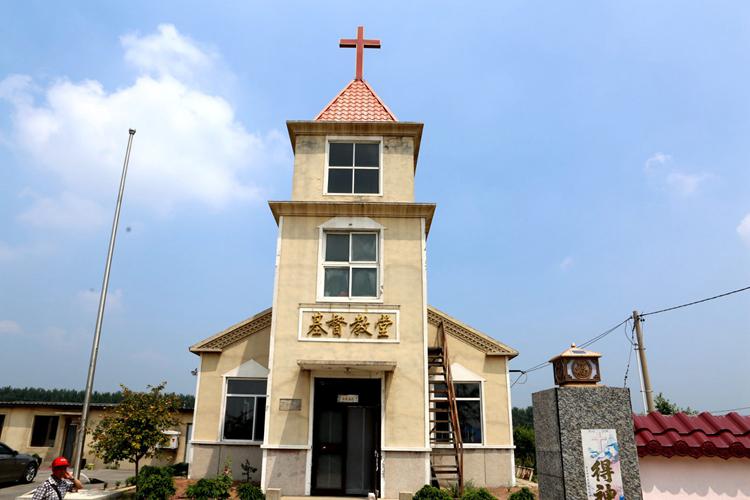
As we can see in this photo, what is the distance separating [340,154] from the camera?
14219mm

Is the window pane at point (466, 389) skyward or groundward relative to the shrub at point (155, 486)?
skyward

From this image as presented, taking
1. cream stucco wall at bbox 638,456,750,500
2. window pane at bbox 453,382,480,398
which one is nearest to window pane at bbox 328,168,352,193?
window pane at bbox 453,382,480,398

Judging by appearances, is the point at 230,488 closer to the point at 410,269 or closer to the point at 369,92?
the point at 410,269

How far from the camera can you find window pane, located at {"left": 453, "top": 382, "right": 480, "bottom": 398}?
1498 centimetres

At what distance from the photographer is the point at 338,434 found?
496 inches

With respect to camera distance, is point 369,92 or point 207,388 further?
point 369,92

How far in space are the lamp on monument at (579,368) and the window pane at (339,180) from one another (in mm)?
9224

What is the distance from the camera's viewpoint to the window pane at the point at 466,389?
15.0 meters

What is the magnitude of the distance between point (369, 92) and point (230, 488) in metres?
11.1

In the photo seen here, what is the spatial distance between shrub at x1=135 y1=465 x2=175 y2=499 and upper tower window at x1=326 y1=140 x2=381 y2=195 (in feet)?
25.1

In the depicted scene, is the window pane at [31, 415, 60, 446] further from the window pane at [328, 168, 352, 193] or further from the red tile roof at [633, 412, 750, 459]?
the red tile roof at [633, 412, 750, 459]

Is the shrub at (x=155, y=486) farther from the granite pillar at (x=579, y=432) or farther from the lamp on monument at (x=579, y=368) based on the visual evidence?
the lamp on monument at (x=579, y=368)

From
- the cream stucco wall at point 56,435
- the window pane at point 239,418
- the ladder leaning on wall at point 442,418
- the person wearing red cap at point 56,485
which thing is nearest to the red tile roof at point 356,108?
the ladder leaning on wall at point 442,418

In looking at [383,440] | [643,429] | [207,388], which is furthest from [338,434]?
[643,429]
